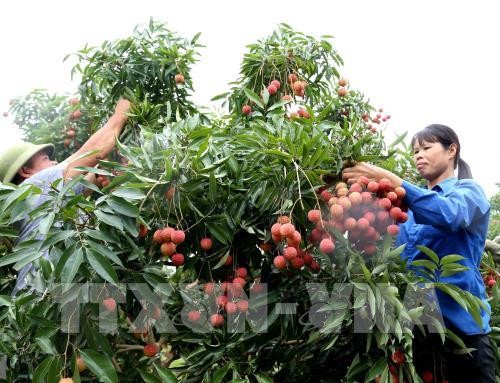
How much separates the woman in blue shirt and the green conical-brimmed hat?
1301 mm

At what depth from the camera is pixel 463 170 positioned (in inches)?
69.7

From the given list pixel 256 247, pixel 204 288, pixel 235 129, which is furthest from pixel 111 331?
pixel 235 129

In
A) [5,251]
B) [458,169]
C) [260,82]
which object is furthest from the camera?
[260,82]

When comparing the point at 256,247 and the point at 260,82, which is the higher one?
the point at 260,82

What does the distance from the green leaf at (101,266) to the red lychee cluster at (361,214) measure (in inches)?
18.8

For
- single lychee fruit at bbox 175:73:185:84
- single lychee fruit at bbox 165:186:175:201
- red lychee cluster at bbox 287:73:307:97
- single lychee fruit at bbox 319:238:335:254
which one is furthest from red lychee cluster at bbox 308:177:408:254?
single lychee fruit at bbox 175:73:185:84

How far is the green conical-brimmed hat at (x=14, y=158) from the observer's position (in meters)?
2.10

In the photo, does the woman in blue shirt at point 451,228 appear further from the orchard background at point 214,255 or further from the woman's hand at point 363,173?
the orchard background at point 214,255

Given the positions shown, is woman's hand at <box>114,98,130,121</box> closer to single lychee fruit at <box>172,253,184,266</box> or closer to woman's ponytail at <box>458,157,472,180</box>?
single lychee fruit at <box>172,253,184,266</box>

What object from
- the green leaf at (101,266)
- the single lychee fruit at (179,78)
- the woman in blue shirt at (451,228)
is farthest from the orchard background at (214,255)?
the single lychee fruit at (179,78)

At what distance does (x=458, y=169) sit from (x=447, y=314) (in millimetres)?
505

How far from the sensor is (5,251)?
190 centimetres

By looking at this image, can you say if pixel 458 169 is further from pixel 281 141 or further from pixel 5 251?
pixel 5 251

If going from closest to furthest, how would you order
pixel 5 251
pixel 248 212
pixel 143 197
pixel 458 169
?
Answer: pixel 143 197
pixel 248 212
pixel 458 169
pixel 5 251
